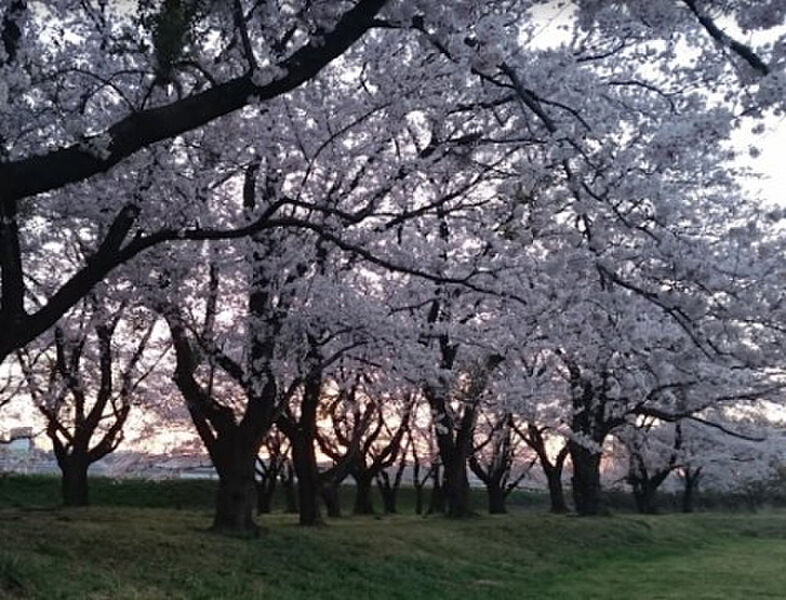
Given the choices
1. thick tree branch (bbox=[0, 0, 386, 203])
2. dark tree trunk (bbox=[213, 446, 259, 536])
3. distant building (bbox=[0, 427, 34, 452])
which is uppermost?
thick tree branch (bbox=[0, 0, 386, 203])

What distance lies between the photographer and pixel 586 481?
1129 inches

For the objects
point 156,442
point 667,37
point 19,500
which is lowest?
point 19,500

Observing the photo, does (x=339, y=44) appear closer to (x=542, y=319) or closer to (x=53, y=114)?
(x=53, y=114)

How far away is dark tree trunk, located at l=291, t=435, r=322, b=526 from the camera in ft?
61.8

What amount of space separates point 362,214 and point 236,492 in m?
6.60

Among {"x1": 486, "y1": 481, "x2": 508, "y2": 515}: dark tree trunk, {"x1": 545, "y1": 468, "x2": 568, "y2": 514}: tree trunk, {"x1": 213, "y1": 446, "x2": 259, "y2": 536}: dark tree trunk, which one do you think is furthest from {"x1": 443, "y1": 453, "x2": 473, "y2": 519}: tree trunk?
{"x1": 545, "y1": 468, "x2": 568, "y2": 514}: tree trunk

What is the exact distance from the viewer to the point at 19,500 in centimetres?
3281

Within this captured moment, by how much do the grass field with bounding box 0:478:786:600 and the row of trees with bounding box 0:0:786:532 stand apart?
1.89 metres

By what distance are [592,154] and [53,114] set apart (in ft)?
20.4

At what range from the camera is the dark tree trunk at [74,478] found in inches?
875

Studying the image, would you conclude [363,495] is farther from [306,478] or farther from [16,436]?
[306,478]

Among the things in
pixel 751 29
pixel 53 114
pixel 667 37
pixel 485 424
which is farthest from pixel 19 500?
pixel 751 29

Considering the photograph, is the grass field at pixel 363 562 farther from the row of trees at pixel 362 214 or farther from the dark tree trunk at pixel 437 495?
the dark tree trunk at pixel 437 495

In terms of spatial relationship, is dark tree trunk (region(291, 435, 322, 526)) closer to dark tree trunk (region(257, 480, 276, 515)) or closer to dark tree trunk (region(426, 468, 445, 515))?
dark tree trunk (region(257, 480, 276, 515))
